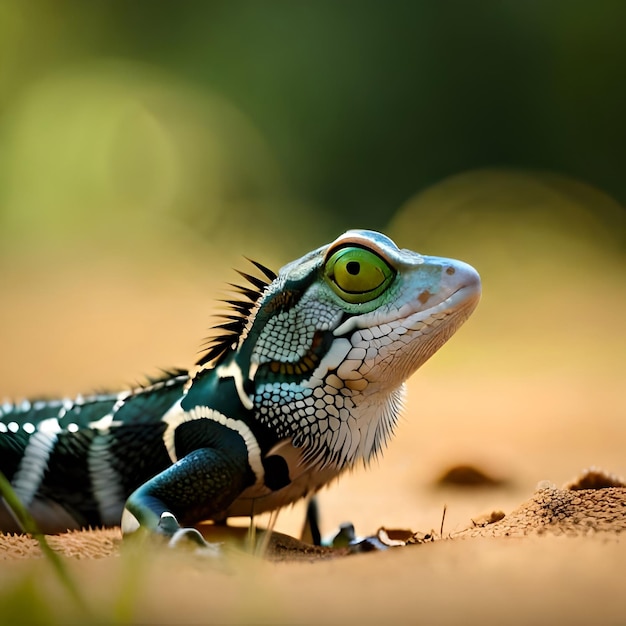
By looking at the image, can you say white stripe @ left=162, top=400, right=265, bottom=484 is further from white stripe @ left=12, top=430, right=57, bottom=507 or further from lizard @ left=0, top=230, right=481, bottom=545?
white stripe @ left=12, top=430, right=57, bottom=507

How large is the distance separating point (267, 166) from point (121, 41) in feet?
12.2

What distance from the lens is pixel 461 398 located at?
6.12 m

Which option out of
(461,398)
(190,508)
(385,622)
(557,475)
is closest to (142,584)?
(385,622)

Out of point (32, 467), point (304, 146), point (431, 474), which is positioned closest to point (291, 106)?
point (304, 146)

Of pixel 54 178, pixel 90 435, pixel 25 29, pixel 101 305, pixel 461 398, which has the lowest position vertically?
pixel 90 435

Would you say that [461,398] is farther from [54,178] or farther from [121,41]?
[121,41]

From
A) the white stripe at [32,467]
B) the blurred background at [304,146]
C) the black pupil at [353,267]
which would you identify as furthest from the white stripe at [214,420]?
the blurred background at [304,146]

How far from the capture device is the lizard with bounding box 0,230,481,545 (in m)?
2.24

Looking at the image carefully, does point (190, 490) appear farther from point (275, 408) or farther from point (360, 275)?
point (360, 275)

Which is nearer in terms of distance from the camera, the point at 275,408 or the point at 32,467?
the point at 275,408

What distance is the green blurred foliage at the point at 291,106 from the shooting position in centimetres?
1367

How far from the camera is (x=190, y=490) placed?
2230mm

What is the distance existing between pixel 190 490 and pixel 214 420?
0.23 m

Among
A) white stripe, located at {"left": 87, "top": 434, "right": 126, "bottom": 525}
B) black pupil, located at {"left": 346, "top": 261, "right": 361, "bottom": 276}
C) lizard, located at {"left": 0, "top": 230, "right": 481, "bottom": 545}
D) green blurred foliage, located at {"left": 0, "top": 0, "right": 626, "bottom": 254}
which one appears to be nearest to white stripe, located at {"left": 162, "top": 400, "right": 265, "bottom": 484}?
lizard, located at {"left": 0, "top": 230, "right": 481, "bottom": 545}
